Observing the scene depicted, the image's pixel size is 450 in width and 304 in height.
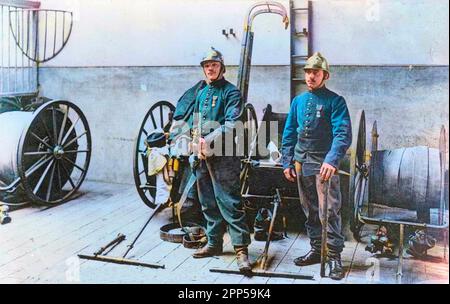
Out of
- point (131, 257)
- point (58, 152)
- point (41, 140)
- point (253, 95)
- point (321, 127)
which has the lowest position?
point (131, 257)

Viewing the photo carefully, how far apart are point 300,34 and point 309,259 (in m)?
1.94

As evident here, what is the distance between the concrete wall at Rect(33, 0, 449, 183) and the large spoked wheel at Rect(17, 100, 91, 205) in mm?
318

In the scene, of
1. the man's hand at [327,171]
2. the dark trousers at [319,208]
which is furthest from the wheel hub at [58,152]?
the man's hand at [327,171]

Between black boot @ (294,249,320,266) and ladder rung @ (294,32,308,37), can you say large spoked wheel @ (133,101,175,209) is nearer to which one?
ladder rung @ (294,32,308,37)

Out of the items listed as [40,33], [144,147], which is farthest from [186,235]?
[40,33]

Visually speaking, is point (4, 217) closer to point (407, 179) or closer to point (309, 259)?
point (309, 259)

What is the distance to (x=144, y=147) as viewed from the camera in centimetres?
479

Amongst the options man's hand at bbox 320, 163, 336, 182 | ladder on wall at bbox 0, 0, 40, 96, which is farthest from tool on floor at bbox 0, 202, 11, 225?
man's hand at bbox 320, 163, 336, 182

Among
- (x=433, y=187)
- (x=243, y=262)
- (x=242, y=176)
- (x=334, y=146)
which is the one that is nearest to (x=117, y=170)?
(x=242, y=176)

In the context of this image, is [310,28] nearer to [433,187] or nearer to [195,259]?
[433,187]

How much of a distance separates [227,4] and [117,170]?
2.11 meters

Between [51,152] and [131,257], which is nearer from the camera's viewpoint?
[131,257]

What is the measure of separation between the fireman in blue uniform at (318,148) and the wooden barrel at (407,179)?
0.46 metres

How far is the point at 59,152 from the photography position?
4.93 meters
